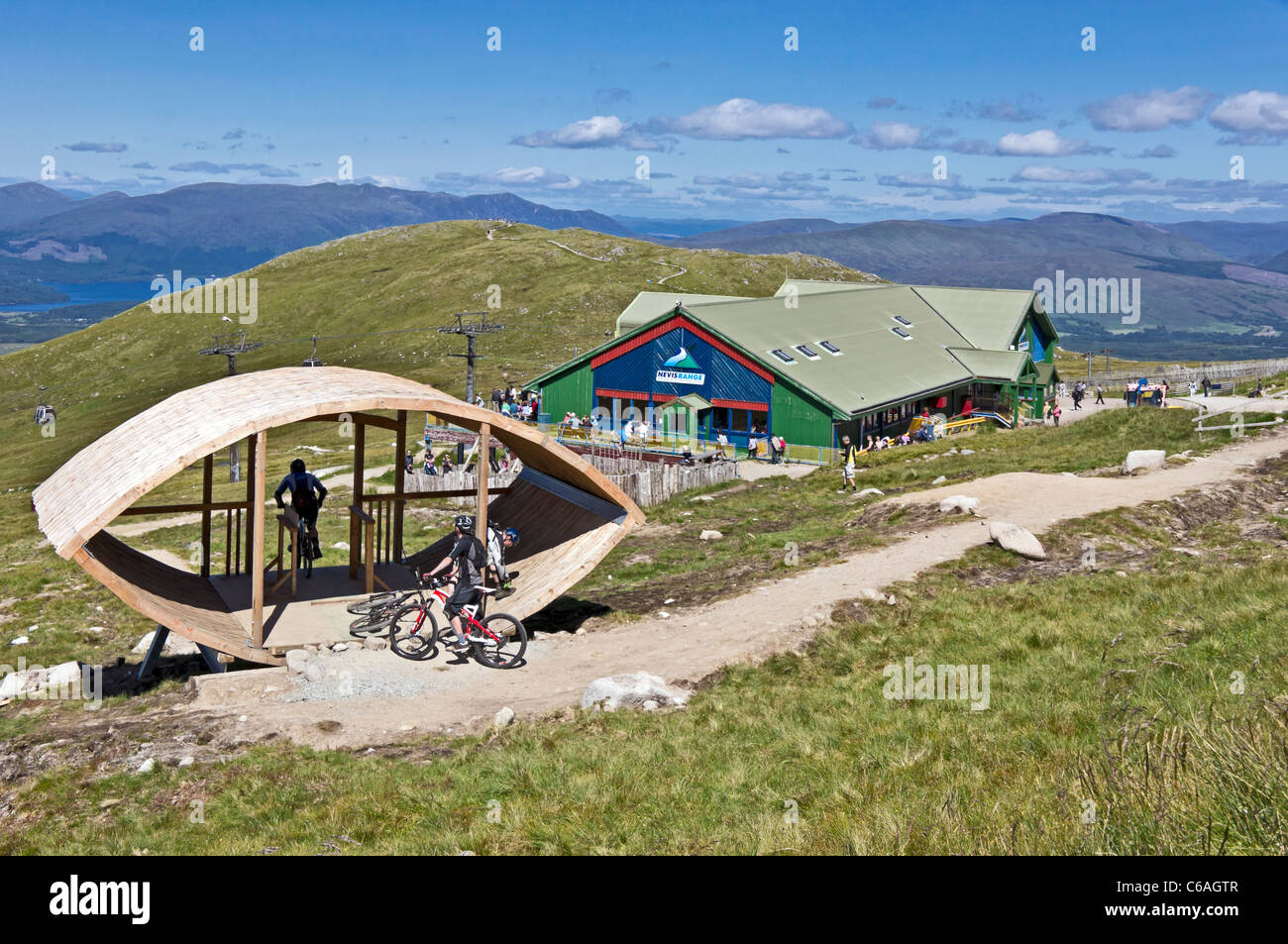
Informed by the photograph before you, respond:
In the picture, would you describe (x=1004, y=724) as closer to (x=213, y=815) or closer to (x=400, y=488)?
(x=213, y=815)

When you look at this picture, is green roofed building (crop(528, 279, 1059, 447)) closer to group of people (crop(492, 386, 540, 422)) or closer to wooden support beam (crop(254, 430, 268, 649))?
group of people (crop(492, 386, 540, 422))

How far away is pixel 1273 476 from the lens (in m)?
33.8

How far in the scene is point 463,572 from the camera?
1822 cm

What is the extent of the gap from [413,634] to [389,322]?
456 ft

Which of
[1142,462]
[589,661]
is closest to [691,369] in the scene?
[1142,462]

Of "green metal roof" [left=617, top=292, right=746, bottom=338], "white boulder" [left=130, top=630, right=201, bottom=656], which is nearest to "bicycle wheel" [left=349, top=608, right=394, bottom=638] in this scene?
"white boulder" [left=130, top=630, right=201, bottom=656]

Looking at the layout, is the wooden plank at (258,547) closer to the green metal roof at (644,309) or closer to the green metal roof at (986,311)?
the green metal roof at (644,309)

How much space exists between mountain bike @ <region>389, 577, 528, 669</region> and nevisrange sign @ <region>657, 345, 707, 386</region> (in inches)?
1489

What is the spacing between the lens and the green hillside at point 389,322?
11581cm

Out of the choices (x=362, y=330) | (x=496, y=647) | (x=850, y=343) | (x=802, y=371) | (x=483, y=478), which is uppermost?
(x=362, y=330)

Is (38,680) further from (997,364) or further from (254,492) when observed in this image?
(997,364)

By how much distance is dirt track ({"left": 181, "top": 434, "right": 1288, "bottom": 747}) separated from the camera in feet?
51.5
